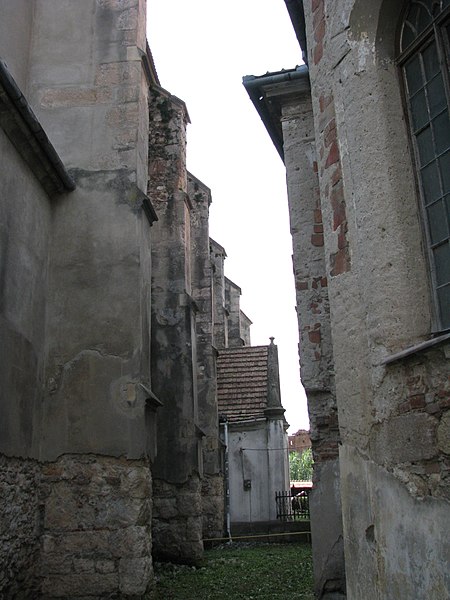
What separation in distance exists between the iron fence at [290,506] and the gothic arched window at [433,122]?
1602 centimetres

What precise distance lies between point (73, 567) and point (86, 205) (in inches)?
182

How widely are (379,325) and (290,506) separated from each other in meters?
17.0

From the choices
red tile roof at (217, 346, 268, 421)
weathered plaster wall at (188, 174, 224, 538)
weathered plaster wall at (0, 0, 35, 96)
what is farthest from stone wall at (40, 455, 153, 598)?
red tile roof at (217, 346, 268, 421)

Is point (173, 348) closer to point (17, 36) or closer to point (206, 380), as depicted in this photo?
point (206, 380)

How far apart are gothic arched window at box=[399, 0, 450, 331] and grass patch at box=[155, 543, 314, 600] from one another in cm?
547

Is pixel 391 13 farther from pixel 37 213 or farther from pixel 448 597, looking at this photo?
pixel 37 213

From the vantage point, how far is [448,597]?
3238mm

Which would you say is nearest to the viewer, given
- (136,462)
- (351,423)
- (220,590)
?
(351,423)

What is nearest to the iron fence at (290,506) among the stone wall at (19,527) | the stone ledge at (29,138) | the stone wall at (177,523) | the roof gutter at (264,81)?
the stone wall at (177,523)

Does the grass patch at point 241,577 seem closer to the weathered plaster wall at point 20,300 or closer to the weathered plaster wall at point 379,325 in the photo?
the weathered plaster wall at point 20,300

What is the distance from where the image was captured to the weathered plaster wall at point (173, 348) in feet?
37.1

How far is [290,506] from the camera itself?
1973cm

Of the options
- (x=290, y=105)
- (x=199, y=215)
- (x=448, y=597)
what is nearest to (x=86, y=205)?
(x=290, y=105)

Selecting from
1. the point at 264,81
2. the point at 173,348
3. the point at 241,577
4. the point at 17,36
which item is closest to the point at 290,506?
the point at 173,348
